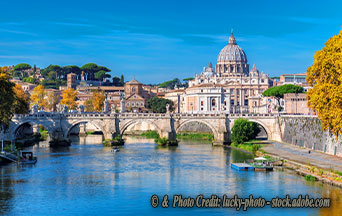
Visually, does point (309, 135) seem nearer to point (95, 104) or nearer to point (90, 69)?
point (95, 104)

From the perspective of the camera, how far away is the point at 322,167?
123ft

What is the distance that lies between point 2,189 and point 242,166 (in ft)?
57.1

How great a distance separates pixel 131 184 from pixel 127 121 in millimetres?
27589

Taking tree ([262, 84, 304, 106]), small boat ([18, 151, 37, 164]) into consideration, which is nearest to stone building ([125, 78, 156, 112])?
tree ([262, 84, 304, 106])

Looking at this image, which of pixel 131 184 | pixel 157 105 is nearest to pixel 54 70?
pixel 157 105

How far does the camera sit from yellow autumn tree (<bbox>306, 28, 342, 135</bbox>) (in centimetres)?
3723

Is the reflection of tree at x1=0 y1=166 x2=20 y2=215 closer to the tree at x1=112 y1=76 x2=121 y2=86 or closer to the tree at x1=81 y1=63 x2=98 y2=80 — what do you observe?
the tree at x1=112 y1=76 x2=121 y2=86

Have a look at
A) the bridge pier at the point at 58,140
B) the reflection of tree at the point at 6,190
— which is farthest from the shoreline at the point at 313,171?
the bridge pier at the point at 58,140

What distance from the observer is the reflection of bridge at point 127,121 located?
62844mm

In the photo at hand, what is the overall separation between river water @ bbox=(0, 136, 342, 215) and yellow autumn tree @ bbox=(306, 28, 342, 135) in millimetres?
4572

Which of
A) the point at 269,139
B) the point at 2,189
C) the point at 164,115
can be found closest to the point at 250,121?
the point at 269,139

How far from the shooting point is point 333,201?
30.4m

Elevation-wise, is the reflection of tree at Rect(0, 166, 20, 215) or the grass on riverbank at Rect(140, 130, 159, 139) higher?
the grass on riverbank at Rect(140, 130, 159, 139)

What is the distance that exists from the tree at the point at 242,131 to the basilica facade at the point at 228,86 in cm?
3046
